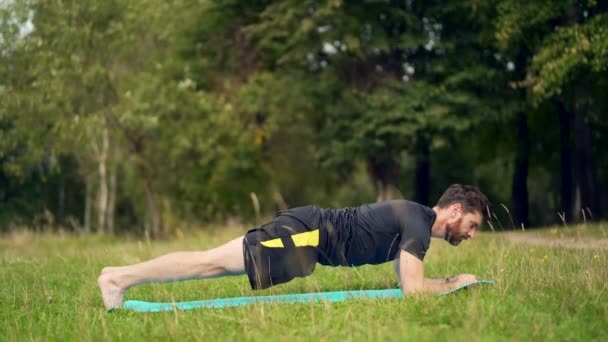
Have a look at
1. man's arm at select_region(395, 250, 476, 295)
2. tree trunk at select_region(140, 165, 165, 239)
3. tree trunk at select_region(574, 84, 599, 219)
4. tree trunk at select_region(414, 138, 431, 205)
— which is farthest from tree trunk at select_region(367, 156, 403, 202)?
man's arm at select_region(395, 250, 476, 295)

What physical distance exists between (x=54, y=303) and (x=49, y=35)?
16510 mm

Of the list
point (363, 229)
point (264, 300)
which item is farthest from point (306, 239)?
point (264, 300)

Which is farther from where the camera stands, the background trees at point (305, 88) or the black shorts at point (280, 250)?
the background trees at point (305, 88)

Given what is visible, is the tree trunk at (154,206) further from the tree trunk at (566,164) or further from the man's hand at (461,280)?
the man's hand at (461,280)

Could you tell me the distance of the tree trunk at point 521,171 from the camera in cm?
2383

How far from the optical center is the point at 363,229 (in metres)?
6.29

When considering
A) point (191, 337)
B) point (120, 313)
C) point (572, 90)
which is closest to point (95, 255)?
point (120, 313)

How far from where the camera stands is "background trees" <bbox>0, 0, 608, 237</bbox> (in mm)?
20484

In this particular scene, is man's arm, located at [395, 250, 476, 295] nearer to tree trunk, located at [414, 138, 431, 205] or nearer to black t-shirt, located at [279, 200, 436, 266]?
black t-shirt, located at [279, 200, 436, 266]

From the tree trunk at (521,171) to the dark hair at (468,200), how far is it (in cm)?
1815

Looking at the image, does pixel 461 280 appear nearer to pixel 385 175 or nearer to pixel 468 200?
pixel 468 200

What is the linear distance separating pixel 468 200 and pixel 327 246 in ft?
3.79

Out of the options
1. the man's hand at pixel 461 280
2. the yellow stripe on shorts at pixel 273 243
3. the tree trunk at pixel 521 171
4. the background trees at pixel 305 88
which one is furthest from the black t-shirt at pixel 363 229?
the tree trunk at pixel 521 171

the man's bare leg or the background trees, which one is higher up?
the background trees
